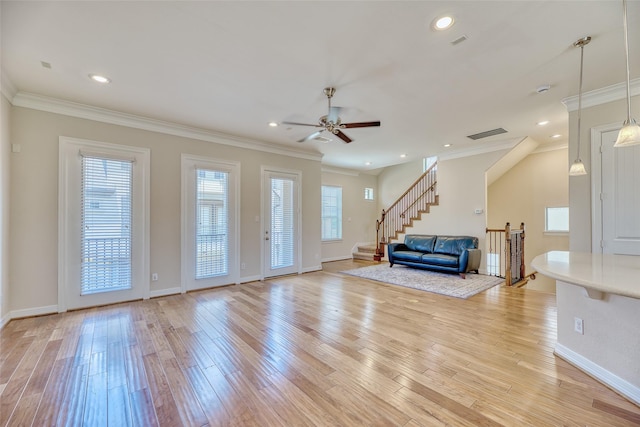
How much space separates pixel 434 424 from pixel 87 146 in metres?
5.12

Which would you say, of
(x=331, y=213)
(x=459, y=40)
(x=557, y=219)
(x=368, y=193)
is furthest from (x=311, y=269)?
(x=557, y=219)

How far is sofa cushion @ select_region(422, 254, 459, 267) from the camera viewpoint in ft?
18.1

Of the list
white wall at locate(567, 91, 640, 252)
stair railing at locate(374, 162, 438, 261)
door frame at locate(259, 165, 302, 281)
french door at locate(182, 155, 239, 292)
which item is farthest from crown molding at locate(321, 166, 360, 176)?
white wall at locate(567, 91, 640, 252)

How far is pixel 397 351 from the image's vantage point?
252 cm

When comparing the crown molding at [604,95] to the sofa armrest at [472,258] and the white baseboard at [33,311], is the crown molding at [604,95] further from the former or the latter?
the white baseboard at [33,311]

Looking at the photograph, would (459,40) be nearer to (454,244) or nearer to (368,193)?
(454,244)

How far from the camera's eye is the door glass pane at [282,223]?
5730mm

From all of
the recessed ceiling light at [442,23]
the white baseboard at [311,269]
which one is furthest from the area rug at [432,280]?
the recessed ceiling light at [442,23]

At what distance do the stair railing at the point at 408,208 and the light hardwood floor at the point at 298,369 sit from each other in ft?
12.6

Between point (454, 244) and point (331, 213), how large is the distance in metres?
3.72

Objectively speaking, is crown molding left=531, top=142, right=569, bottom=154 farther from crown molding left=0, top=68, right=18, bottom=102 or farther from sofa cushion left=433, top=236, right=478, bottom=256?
crown molding left=0, top=68, right=18, bottom=102

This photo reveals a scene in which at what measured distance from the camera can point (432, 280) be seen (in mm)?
5289

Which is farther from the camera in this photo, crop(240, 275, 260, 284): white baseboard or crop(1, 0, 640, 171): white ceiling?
crop(240, 275, 260, 284): white baseboard

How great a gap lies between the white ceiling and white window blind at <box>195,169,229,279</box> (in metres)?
1.19
